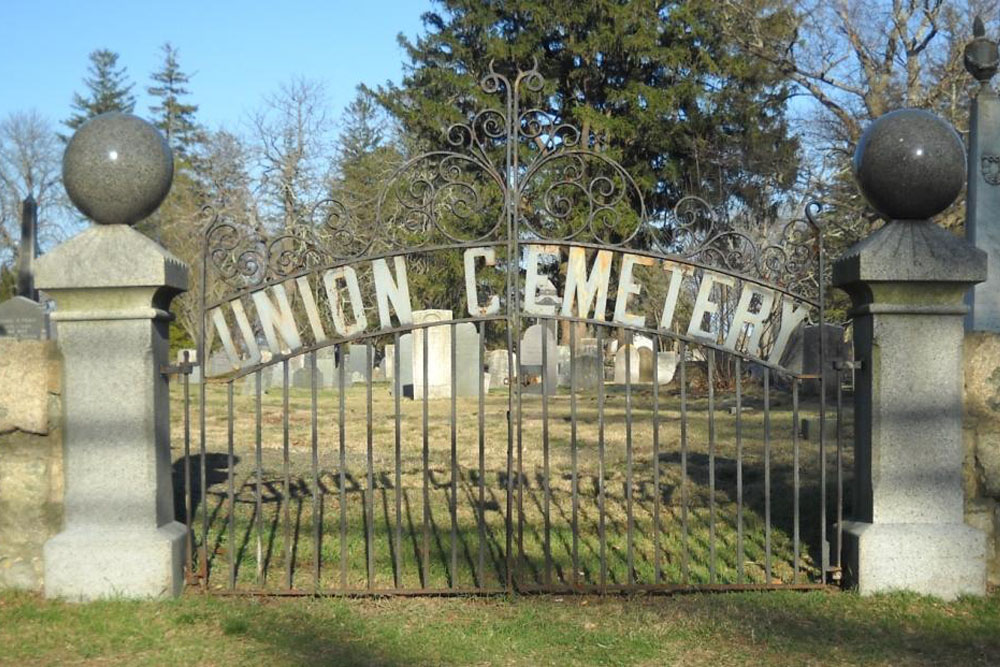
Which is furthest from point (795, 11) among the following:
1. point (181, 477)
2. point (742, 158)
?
point (181, 477)

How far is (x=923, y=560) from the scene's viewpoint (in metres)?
5.00

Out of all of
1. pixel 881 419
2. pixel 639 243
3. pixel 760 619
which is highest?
pixel 639 243

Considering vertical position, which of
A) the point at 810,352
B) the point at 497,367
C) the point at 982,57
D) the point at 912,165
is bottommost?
the point at 497,367

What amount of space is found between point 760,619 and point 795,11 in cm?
2228

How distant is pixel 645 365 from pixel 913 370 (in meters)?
19.3

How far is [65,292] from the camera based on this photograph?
4.93 meters

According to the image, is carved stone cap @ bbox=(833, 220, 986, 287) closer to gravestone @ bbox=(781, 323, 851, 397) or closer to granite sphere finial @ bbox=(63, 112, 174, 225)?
granite sphere finial @ bbox=(63, 112, 174, 225)

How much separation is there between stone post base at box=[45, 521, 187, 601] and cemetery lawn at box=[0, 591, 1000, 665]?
0.09 metres

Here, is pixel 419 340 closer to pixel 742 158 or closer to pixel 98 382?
pixel 742 158

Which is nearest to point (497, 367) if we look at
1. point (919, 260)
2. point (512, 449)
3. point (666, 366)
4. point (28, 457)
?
point (666, 366)

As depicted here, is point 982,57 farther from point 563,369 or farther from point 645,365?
point 563,369

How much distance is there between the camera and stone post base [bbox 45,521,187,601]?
16.0 ft

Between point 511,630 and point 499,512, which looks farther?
point 499,512

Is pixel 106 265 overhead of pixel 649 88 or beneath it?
beneath
